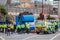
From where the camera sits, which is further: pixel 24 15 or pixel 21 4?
pixel 21 4

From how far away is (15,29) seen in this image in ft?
125

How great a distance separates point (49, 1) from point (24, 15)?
202 feet

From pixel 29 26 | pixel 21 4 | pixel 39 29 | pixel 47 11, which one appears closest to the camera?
pixel 39 29

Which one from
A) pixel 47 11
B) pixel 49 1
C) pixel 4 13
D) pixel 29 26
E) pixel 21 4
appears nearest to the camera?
pixel 29 26

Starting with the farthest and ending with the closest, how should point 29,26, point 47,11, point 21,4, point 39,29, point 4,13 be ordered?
1. point 21,4
2. point 47,11
3. point 4,13
4. point 29,26
5. point 39,29

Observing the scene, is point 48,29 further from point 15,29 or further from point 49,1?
point 49,1

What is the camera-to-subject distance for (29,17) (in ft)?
127

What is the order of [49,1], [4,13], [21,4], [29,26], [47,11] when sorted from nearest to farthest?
[29,26], [4,13], [47,11], [21,4], [49,1]

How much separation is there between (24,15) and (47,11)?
42.8m

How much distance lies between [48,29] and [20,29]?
12.8ft

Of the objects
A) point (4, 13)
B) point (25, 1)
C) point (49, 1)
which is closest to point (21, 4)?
point (25, 1)

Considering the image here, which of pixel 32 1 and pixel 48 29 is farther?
pixel 32 1

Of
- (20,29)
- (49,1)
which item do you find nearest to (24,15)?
(20,29)

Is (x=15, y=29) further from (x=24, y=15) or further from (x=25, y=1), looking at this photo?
(x=25, y=1)
